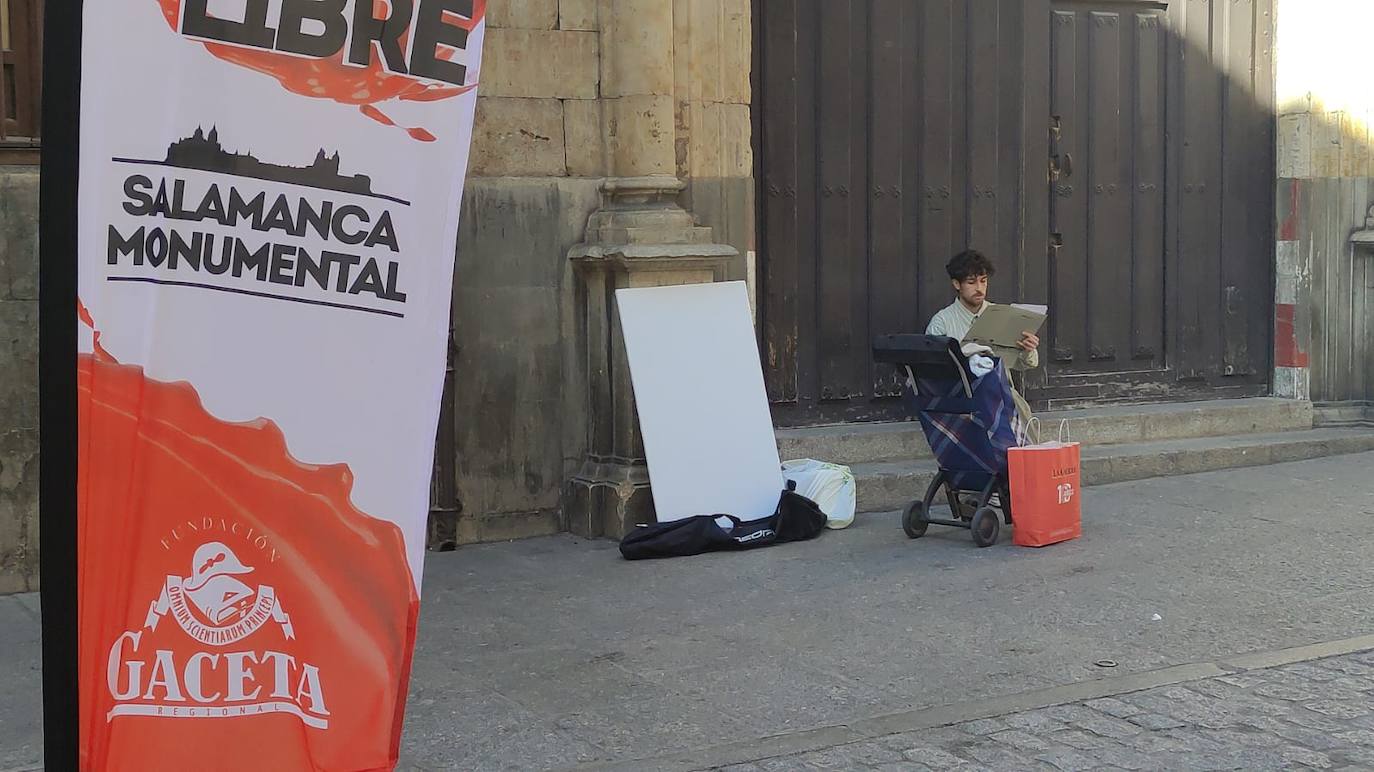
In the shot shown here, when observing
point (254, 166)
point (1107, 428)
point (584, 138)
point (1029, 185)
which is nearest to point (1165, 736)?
point (254, 166)

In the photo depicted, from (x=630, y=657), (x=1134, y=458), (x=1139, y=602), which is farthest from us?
(x=1134, y=458)

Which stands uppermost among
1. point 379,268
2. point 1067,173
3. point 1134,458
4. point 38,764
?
point 1067,173

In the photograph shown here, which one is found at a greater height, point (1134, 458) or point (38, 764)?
point (1134, 458)

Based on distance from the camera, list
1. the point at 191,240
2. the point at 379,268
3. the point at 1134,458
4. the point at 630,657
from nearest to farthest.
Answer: the point at 191,240
the point at 379,268
the point at 630,657
the point at 1134,458

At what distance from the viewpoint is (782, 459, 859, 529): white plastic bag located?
26.1 ft

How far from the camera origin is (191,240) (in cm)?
262

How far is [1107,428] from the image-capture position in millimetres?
9695

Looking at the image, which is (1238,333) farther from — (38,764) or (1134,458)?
(38,764)

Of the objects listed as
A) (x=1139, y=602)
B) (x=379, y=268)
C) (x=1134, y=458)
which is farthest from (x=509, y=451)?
(x=379, y=268)

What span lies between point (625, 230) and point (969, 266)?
1.88m

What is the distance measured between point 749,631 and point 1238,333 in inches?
229

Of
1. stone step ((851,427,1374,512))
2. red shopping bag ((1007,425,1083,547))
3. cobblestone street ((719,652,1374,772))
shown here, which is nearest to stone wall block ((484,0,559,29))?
stone step ((851,427,1374,512))

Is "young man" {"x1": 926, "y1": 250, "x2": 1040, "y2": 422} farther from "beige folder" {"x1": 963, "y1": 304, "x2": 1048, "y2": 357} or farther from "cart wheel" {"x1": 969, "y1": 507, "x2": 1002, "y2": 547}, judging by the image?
"cart wheel" {"x1": 969, "y1": 507, "x2": 1002, "y2": 547}

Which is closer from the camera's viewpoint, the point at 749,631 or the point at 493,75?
the point at 749,631
